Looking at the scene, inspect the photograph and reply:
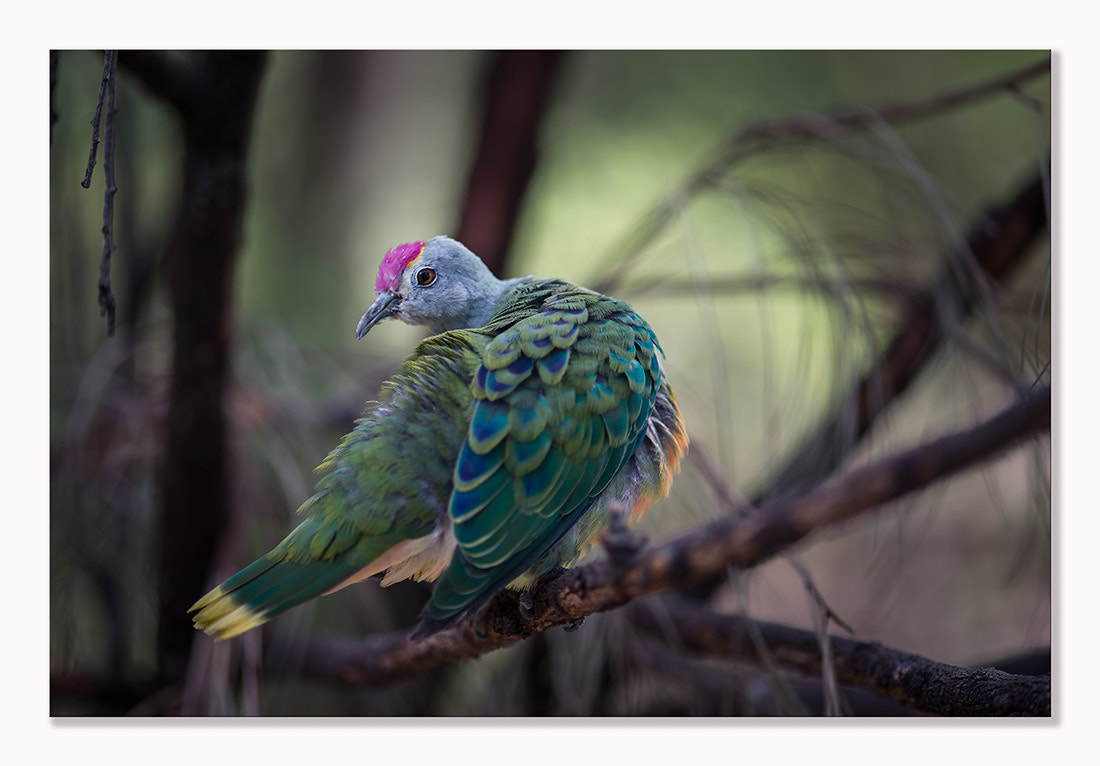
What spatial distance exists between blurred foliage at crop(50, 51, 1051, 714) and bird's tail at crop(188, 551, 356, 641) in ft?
2.22

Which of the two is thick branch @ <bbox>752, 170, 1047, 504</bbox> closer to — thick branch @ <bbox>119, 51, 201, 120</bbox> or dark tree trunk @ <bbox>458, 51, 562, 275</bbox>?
dark tree trunk @ <bbox>458, 51, 562, 275</bbox>

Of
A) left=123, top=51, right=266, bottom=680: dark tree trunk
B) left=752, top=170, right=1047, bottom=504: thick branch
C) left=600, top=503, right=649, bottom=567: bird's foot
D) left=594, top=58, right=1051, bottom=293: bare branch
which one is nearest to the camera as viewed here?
left=600, top=503, right=649, bottom=567: bird's foot

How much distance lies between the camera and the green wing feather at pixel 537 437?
4.07ft

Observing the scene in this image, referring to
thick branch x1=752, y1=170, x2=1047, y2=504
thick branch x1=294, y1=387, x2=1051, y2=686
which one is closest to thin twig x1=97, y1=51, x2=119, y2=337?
thick branch x1=294, y1=387, x2=1051, y2=686

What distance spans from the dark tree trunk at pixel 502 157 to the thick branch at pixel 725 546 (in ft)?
3.61

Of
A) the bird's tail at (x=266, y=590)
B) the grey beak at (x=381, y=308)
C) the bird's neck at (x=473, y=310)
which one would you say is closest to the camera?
the bird's tail at (x=266, y=590)

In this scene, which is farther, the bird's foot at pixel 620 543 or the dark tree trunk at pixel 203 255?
the dark tree trunk at pixel 203 255

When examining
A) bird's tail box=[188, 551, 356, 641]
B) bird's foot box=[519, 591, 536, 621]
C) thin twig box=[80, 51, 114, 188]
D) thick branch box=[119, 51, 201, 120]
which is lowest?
bird's foot box=[519, 591, 536, 621]

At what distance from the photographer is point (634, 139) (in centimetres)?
256

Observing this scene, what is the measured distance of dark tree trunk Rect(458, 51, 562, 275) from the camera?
7.36 ft

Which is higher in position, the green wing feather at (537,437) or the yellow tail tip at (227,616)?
the green wing feather at (537,437)

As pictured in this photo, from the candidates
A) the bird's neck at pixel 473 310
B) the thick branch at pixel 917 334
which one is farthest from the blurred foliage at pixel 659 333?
the bird's neck at pixel 473 310

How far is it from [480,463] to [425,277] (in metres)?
0.38

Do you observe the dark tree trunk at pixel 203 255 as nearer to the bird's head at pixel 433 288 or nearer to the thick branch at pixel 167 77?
the thick branch at pixel 167 77
